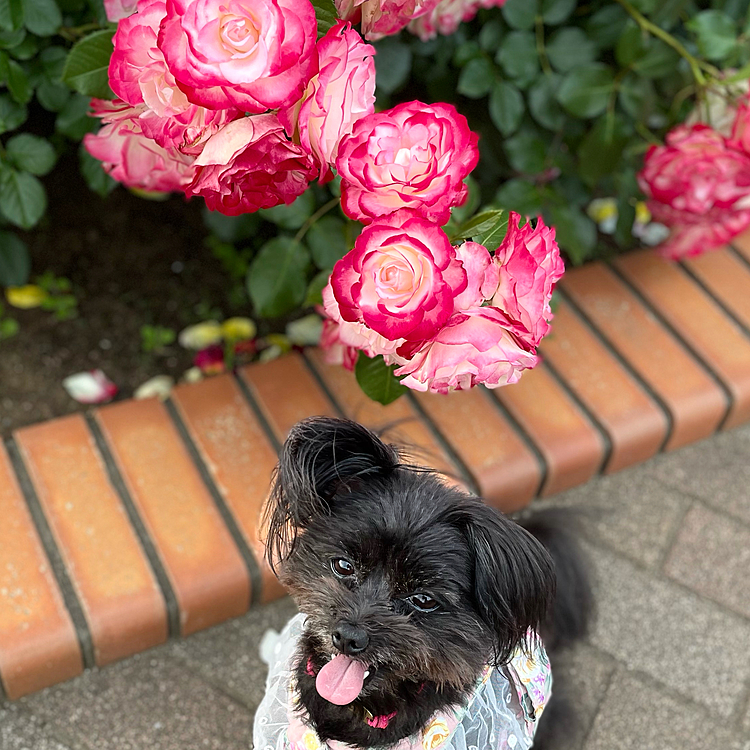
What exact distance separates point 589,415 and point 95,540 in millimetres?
1064

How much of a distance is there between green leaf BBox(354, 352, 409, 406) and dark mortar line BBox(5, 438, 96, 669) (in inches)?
28.6

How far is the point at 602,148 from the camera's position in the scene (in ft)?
5.45

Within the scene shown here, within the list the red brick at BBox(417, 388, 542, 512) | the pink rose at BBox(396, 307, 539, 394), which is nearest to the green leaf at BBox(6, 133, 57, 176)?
the pink rose at BBox(396, 307, 539, 394)

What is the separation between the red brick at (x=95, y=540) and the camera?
5.03 feet

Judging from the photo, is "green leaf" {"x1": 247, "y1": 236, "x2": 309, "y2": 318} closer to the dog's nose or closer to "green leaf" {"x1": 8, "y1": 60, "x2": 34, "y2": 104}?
"green leaf" {"x1": 8, "y1": 60, "x2": 34, "y2": 104}

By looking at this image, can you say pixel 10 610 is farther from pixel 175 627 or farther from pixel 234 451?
pixel 234 451

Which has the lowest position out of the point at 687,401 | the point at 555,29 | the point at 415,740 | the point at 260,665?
the point at 260,665

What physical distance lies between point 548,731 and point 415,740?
42 centimetres

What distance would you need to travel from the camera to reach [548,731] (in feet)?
4.85

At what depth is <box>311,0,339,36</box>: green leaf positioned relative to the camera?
1.00m

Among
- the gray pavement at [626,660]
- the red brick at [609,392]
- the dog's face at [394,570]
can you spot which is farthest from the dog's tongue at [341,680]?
the red brick at [609,392]

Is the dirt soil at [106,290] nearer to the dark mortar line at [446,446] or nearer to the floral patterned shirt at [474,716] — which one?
the dark mortar line at [446,446]

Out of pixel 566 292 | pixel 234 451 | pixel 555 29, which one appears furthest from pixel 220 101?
pixel 566 292

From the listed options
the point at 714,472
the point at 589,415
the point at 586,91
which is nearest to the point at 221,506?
the point at 589,415
